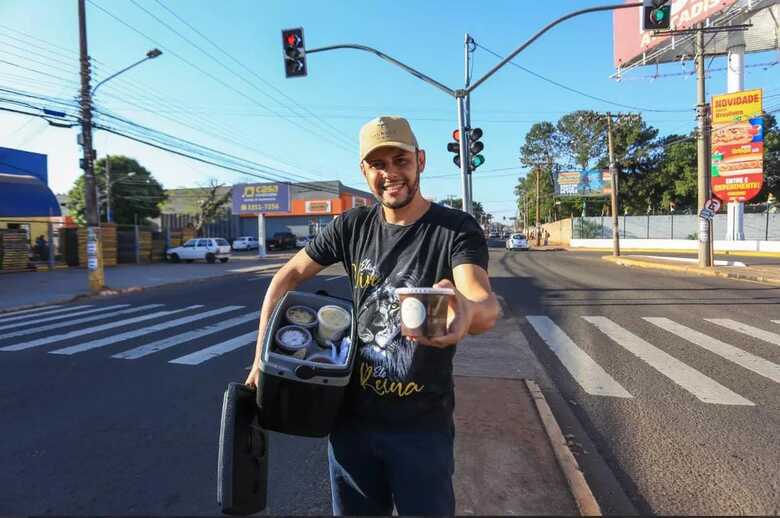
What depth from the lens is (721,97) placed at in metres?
23.1

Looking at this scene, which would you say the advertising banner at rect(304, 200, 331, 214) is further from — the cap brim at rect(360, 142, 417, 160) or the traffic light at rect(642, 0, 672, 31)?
the cap brim at rect(360, 142, 417, 160)

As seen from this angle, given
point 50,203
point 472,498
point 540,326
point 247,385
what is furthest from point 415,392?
point 50,203

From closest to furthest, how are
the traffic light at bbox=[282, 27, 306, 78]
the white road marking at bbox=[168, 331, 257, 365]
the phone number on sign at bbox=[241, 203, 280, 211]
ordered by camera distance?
the white road marking at bbox=[168, 331, 257, 365], the traffic light at bbox=[282, 27, 306, 78], the phone number on sign at bbox=[241, 203, 280, 211]

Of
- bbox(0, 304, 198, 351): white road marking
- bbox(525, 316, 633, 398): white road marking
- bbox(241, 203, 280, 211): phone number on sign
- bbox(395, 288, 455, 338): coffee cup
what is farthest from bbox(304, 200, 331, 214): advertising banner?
bbox(395, 288, 455, 338): coffee cup

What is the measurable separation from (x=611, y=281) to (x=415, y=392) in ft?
49.4

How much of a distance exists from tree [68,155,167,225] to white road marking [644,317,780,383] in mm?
46299

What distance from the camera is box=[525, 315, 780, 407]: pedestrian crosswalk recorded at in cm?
486

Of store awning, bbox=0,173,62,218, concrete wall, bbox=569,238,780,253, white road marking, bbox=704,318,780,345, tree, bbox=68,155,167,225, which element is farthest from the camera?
tree, bbox=68,155,167,225

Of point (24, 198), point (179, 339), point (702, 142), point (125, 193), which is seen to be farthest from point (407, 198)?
point (125, 193)

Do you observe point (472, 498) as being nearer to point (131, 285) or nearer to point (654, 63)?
point (131, 285)

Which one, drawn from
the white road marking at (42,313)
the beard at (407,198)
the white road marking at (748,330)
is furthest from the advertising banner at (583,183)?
the beard at (407,198)

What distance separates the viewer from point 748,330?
763 cm

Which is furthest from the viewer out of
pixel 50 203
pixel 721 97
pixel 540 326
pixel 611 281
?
pixel 721 97

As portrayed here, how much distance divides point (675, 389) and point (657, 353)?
1.59 meters
